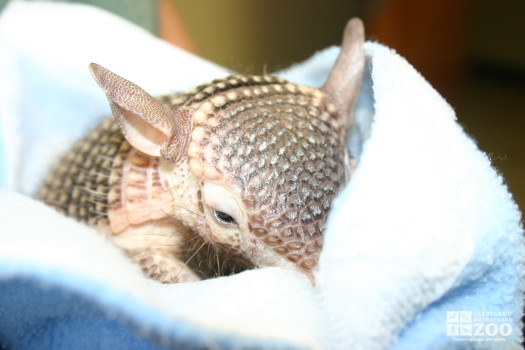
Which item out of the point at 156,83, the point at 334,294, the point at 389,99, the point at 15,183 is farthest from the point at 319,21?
the point at 334,294

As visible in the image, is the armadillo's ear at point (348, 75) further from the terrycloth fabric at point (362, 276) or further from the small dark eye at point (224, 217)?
the small dark eye at point (224, 217)

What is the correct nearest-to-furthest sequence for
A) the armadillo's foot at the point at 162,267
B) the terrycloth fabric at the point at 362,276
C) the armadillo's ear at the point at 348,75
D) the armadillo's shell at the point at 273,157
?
1. the terrycloth fabric at the point at 362,276
2. the armadillo's shell at the point at 273,157
3. the armadillo's foot at the point at 162,267
4. the armadillo's ear at the point at 348,75

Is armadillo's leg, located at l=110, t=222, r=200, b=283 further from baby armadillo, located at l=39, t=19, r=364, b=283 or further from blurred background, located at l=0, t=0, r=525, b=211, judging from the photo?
blurred background, located at l=0, t=0, r=525, b=211

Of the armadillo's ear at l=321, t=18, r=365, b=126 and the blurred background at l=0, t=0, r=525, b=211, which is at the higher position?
the blurred background at l=0, t=0, r=525, b=211

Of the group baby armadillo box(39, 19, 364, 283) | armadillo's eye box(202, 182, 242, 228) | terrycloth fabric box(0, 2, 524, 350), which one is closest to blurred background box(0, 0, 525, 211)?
baby armadillo box(39, 19, 364, 283)

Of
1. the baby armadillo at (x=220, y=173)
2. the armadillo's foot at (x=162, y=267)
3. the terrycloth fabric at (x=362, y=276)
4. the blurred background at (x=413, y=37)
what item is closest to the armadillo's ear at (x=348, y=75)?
the baby armadillo at (x=220, y=173)

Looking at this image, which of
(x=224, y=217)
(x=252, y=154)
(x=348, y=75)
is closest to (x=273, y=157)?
(x=252, y=154)

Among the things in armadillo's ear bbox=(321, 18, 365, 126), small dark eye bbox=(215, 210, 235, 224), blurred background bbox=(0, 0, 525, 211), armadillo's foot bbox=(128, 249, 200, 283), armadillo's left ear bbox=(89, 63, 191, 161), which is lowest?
armadillo's foot bbox=(128, 249, 200, 283)

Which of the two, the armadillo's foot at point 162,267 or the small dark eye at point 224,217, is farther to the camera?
the armadillo's foot at point 162,267
